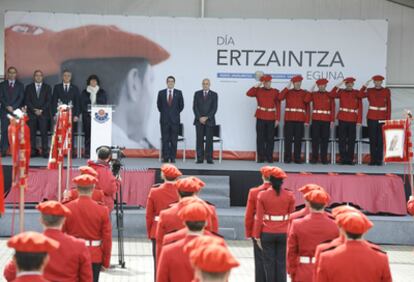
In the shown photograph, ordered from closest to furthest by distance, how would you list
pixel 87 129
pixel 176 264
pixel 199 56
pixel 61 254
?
1. pixel 176 264
2. pixel 61 254
3. pixel 87 129
4. pixel 199 56

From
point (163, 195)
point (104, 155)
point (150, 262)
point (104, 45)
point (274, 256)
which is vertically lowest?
point (150, 262)

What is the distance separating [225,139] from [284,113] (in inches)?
57.4

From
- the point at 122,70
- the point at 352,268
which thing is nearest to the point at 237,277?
the point at 352,268

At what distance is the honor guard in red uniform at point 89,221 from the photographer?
7199 millimetres

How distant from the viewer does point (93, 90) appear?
57.7 feet

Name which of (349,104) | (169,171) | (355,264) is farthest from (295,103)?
(355,264)

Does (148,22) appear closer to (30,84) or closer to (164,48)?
(164,48)

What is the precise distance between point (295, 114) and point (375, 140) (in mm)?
1826

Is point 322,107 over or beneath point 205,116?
over

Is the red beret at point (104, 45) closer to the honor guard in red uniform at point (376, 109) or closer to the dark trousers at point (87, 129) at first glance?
the dark trousers at point (87, 129)

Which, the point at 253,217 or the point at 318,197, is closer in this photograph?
the point at 318,197

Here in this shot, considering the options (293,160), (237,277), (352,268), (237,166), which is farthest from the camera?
(293,160)

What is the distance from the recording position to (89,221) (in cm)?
725

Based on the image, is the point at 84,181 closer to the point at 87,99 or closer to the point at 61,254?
the point at 61,254
